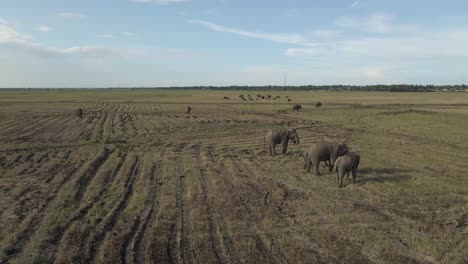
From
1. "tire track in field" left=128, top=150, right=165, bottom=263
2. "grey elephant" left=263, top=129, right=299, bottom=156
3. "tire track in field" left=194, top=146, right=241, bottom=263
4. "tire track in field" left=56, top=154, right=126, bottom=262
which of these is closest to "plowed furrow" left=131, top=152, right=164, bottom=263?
"tire track in field" left=128, top=150, right=165, bottom=263

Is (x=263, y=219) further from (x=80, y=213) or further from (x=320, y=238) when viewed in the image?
(x=80, y=213)

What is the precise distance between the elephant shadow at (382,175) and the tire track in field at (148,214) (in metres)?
8.54

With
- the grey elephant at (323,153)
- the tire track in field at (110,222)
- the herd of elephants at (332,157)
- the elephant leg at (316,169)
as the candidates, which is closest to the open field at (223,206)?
the tire track in field at (110,222)

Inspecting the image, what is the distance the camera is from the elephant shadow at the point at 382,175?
17234 mm

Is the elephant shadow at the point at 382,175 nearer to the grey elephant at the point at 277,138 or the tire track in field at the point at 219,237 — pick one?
the grey elephant at the point at 277,138

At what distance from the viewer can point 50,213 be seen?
13.0 m

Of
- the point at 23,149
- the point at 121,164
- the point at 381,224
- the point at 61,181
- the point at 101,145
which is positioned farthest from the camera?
the point at 101,145

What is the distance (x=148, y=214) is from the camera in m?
13.0

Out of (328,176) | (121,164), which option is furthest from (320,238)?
(121,164)

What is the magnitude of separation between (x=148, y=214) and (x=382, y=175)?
10.9 m

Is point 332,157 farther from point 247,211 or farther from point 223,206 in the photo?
point 223,206

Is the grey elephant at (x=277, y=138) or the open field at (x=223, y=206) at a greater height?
the grey elephant at (x=277, y=138)

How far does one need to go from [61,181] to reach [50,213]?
4.35 metres

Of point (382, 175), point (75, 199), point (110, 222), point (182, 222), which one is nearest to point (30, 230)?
point (110, 222)
